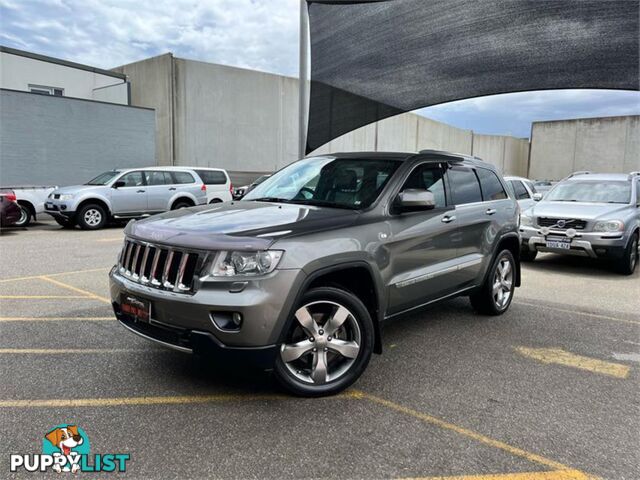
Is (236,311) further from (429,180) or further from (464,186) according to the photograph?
(464,186)

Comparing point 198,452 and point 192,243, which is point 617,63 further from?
point 198,452

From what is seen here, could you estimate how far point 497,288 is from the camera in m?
5.73

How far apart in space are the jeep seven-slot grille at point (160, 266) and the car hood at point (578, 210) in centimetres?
749

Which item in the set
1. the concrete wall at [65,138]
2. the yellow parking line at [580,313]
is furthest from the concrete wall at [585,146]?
the yellow parking line at [580,313]

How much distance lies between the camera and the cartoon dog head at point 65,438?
9.36 feet

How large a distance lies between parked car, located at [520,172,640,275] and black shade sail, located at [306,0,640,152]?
275 centimetres

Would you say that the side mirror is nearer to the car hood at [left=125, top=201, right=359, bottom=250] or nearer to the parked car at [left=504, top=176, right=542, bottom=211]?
the car hood at [left=125, top=201, right=359, bottom=250]

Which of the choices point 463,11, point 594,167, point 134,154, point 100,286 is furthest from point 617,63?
point 594,167

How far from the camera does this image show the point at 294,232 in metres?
3.32

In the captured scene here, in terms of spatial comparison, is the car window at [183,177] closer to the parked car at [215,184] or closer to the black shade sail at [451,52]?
the parked car at [215,184]

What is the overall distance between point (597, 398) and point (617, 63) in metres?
4.25

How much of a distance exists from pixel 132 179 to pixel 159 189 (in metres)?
0.80

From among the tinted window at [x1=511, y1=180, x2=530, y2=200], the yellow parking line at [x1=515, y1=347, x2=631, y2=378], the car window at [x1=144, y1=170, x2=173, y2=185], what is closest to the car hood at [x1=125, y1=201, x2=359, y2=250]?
the yellow parking line at [x1=515, y1=347, x2=631, y2=378]

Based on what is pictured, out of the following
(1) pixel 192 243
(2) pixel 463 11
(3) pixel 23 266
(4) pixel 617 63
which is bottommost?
(3) pixel 23 266
